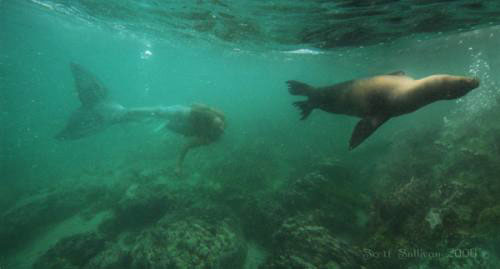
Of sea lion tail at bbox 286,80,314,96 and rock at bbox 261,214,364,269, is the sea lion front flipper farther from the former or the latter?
rock at bbox 261,214,364,269

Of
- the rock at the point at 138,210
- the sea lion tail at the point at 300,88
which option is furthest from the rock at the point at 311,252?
the rock at the point at 138,210

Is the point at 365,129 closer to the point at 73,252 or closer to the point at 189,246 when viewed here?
the point at 189,246

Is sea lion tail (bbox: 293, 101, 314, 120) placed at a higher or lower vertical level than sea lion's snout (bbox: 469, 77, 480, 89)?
lower

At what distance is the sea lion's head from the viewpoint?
2932 millimetres

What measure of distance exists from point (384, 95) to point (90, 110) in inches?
641

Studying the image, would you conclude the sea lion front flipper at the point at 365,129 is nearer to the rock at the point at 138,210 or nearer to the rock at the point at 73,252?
the rock at the point at 138,210

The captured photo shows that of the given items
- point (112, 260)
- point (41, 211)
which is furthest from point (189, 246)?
point (41, 211)

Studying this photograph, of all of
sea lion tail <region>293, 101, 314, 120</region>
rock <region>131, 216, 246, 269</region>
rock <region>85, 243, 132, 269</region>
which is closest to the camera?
sea lion tail <region>293, 101, 314, 120</region>

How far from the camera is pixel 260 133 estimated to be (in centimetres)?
2808

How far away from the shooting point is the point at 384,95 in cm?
349

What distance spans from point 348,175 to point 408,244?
6.93 metres

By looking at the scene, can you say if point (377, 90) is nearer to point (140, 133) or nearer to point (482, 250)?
point (482, 250)

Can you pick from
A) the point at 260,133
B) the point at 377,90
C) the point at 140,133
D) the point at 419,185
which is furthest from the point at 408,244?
the point at 140,133

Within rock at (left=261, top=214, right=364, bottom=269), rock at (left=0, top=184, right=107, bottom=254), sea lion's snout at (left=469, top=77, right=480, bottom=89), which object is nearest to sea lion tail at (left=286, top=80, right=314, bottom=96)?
sea lion's snout at (left=469, top=77, right=480, bottom=89)
